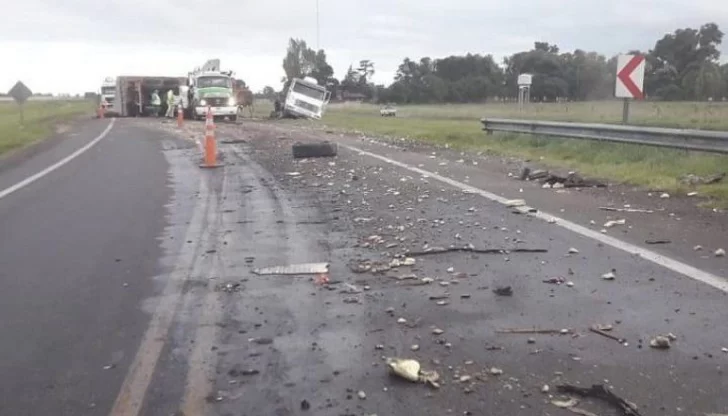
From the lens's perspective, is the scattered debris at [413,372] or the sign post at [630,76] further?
the sign post at [630,76]

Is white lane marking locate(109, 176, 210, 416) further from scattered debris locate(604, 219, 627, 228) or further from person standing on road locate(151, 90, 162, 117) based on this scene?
person standing on road locate(151, 90, 162, 117)

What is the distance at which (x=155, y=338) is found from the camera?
5.54 meters

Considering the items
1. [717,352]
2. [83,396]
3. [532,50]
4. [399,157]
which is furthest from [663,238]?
[532,50]

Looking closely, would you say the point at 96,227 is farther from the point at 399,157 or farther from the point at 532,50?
the point at 532,50

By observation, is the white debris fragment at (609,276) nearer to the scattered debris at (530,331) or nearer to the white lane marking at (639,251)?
the white lane marking at (639,251)

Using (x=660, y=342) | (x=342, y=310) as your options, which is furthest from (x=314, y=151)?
(x=660, y=342)

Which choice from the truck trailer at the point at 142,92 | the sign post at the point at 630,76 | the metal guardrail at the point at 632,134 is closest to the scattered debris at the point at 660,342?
the metal guardrail at the point at 632,134

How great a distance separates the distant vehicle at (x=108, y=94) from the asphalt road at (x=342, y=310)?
167 feet

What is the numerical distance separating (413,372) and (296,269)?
300 centimetres

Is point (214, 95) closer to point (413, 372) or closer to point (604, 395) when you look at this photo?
point (413, 372)

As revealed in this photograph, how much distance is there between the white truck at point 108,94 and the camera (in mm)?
60419

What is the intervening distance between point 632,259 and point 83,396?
499 cm

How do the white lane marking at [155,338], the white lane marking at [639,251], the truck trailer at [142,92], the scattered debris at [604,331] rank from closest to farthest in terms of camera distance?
the white lane marking at [155,338]
the scattered debris at [604,331]
the white lane marking at [639,251]
the truck trailer at [142,92]

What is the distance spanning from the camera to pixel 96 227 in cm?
1009
